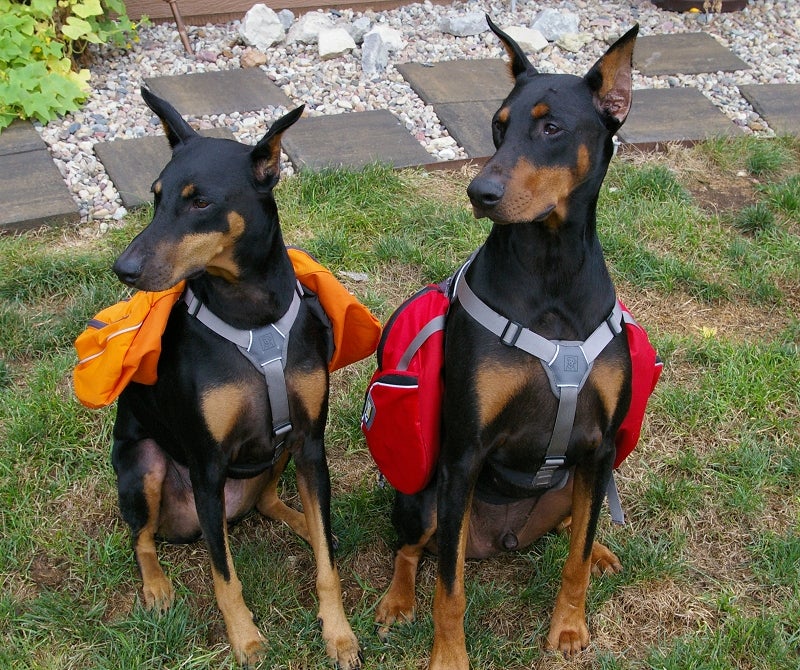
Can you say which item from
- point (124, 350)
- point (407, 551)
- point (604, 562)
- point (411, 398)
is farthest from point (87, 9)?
point (604, 562)

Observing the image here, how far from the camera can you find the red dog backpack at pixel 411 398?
2988mm

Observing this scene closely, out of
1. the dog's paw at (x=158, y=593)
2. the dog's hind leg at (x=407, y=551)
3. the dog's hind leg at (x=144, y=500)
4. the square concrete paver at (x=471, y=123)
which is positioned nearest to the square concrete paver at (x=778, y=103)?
the square concrete paver at (x=471, y=123)

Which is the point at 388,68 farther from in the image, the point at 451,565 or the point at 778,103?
the point at 451,565

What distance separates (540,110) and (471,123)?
3579mm

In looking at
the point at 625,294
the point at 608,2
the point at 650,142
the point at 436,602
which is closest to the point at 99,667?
the point at 436,602

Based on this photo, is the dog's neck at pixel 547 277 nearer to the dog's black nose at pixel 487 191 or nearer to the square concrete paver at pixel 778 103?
the dog's black nose at pixel 487 191

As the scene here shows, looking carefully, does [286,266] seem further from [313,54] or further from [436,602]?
[313,54]

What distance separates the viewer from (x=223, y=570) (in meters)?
3.05

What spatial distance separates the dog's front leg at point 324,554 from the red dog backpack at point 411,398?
217mm

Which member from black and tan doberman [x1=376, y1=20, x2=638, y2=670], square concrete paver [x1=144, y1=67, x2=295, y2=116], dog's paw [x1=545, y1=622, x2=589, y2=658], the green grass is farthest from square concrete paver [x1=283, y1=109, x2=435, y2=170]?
dog's paw [x1=545, y1=622, x2=589, y2=658]

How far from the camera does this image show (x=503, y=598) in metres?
3.38

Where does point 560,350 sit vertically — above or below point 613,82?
below

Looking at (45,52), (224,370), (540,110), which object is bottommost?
(45,52)

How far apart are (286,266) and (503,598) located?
143 cm
